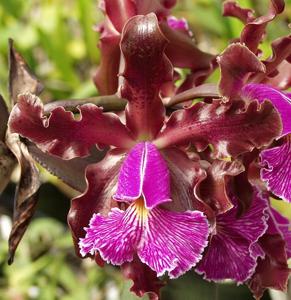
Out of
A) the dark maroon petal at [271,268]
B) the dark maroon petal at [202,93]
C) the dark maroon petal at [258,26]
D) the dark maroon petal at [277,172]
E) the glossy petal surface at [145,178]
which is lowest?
the dark maroon petal at [271,268]

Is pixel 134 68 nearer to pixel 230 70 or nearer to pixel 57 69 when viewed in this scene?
pixel 230 70

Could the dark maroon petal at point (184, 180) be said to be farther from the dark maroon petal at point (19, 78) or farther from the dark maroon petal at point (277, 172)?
the dark maroon petal at point (19, 78)

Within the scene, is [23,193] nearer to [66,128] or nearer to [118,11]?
[66,128]

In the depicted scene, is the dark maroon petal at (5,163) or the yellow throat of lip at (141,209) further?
the dark maroon petal at (5,163)

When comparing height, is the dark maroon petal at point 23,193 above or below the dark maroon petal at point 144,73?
below

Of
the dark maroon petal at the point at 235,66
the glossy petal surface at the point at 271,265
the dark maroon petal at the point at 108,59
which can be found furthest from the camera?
the dark maroon petal at the point at 108,59

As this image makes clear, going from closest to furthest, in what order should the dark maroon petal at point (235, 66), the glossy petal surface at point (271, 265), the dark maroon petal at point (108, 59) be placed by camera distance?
the dark maroon petal at point (235, 66), the glossy petal surface at point (271, 265), the dark maroon petal at point (108, 59)

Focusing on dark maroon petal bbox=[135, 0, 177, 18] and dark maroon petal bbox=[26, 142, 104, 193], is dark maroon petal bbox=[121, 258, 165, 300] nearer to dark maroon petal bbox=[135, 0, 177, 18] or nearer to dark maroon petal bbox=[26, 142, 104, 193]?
dark maroon petal bbox=[26, 142, 104, 193]

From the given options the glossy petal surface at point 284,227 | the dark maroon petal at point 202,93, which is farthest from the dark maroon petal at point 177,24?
the glossy petal surface at point 284,227
